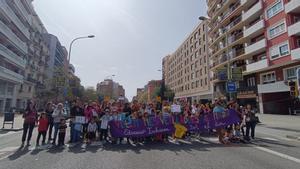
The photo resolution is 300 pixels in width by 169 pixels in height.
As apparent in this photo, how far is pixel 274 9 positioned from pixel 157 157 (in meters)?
28.3

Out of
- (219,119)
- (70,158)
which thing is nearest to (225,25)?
(219,119)

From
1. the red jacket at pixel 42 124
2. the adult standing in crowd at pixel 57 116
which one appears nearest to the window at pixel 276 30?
the adult standing in crowd at pixel 57 116

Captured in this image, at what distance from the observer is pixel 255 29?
30766 millimetres

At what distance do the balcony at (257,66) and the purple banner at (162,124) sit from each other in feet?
67.9

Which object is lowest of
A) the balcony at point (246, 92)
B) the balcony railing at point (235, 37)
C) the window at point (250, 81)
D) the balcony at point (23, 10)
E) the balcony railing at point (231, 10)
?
the balcony at point (246, 92)

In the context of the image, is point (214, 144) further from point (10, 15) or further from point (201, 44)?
point (201, 44)

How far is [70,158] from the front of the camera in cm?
716

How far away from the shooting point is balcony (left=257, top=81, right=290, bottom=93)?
25992 mm

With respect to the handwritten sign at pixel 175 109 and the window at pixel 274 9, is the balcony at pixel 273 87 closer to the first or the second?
the window at pixel 274 9

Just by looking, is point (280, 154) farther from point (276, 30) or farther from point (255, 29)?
point (255, 29)

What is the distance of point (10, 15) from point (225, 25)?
36293 mm

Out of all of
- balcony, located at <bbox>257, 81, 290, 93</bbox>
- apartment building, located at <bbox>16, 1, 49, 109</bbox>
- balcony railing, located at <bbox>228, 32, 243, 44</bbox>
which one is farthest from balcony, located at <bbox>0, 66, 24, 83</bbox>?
balcony, located at <bbox>257, 81, 290, 93</bbox>

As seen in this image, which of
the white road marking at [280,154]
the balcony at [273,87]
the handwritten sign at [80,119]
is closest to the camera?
the white road marking at [280,154]

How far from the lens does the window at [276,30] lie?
86.4 feet
